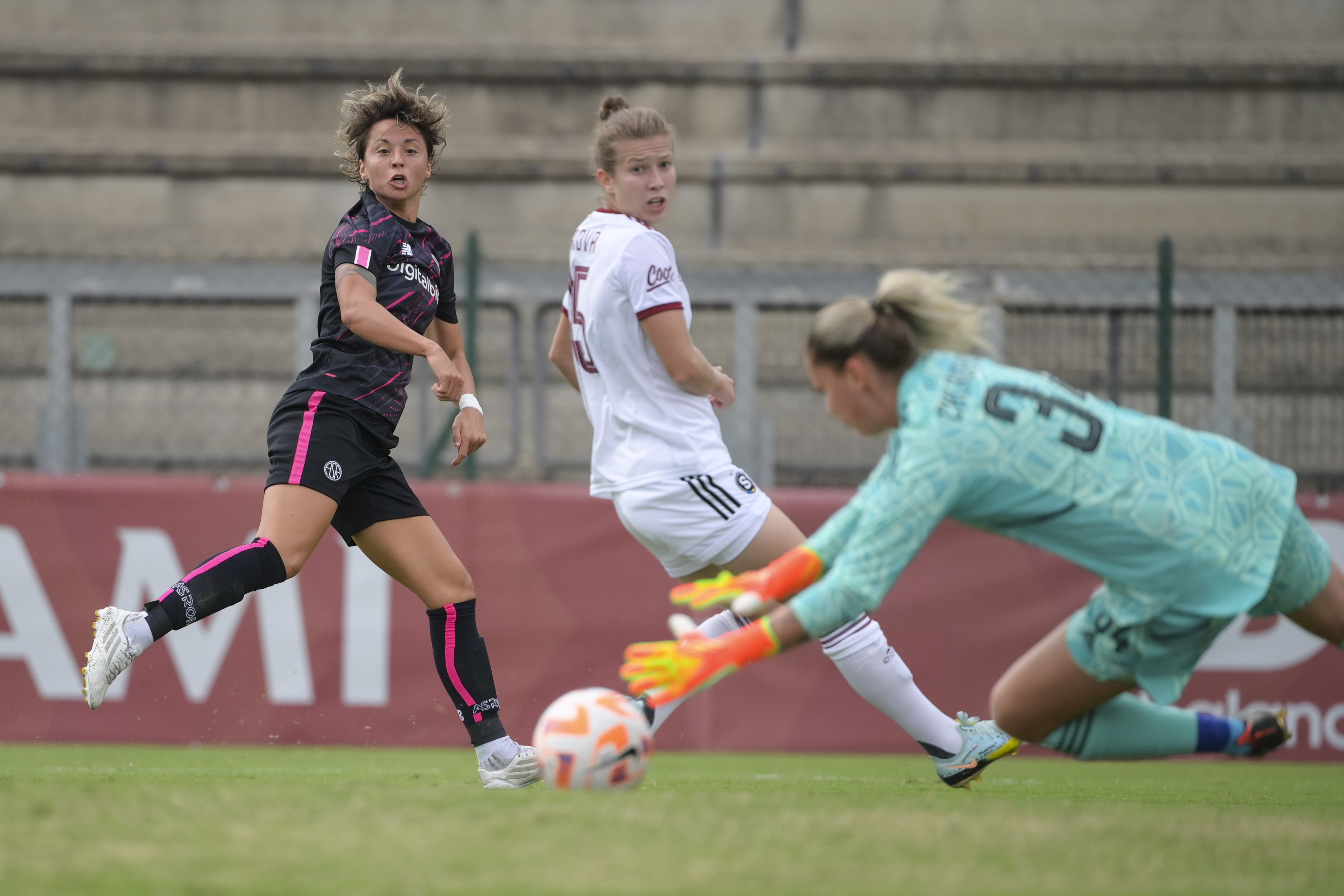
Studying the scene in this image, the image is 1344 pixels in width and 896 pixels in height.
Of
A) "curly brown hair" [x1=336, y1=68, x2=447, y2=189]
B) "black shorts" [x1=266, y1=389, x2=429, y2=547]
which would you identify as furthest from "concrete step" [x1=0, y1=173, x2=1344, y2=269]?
"black shorts" [x1=266, y1=389, x2=429, y2=547]

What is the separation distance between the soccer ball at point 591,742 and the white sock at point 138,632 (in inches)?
55.8

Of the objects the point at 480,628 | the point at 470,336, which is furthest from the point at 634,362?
the point at 470,336

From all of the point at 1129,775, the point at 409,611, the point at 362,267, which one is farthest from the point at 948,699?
the point at 362,267

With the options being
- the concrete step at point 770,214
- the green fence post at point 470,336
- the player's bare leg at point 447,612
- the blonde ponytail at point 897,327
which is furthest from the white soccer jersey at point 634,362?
the concrete step at point 770,214

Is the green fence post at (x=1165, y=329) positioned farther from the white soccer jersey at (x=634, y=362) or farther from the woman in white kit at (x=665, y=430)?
the white soccer jersey at (x=634, y=362)

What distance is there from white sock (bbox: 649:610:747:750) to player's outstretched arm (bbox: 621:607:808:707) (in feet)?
4.53

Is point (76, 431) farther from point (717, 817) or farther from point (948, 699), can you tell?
point (717, 817)

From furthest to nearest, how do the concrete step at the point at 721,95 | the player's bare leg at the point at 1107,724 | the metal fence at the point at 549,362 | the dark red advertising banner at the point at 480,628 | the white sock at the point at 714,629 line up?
the concrete step at the point at 721,95 → the metal fence at the point at 549,362 → the dark red advertising banner at the point at 480,628 → the white sock at the point at 714,629 → the player's bare leg at the point at 1107,724

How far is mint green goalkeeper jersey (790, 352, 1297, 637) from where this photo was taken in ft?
11.3

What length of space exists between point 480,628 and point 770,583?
4.56m

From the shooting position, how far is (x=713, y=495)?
481 cm

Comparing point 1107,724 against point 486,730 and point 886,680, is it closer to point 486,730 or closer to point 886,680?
point 886,680

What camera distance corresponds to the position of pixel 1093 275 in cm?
952

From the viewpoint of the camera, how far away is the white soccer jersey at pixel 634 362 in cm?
478
